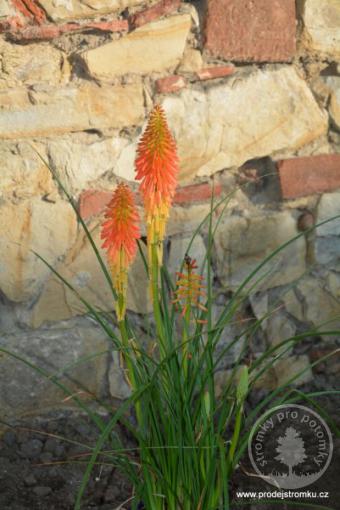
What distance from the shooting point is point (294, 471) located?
2.10 m

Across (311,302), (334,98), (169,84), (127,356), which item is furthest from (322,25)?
(127,356)

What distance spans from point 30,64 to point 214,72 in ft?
1.75

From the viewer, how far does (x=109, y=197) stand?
2.24m

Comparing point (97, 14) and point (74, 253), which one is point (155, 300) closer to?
point (74, 253)

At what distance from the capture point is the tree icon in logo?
2.14 m

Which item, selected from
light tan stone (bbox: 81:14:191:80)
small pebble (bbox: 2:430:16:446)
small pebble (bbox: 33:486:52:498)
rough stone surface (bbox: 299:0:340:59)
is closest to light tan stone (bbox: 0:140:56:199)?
light tan stone (bbox: 81:14:191:80)

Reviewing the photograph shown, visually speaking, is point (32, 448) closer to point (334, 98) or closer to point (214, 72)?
point (214, 72)

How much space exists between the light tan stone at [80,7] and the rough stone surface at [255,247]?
702 millimetres

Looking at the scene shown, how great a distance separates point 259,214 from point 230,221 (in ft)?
0.34

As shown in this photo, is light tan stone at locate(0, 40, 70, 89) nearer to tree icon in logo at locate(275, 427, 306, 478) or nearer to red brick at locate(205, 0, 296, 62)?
red brick at locate(205, 0, 296, 62)

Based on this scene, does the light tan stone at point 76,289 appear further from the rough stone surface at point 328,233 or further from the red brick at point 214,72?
the rough stone surface at point 328,233

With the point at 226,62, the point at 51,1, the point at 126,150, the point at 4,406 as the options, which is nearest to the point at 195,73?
the point at 226,62

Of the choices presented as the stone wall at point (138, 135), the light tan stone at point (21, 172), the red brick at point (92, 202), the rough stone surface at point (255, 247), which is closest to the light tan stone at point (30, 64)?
the stone wall at point (138, 135)

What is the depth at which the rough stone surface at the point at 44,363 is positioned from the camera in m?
2.24
